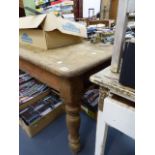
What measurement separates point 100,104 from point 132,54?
0.25 meters

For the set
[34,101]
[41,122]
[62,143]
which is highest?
[34,101]

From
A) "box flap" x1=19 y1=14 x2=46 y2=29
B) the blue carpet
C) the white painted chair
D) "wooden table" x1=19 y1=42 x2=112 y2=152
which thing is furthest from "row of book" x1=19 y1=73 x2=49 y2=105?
the white painted chair

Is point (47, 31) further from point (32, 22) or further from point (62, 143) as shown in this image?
point (62, 143)

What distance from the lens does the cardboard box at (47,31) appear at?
704 mm

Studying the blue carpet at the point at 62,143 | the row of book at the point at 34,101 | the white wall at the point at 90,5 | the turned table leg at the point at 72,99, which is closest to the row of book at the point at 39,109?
the row of book at the point at 34,101

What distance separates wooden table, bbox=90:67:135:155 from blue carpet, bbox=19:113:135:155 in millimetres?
577

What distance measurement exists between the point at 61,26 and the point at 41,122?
755 millimetres

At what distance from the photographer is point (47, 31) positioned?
0.70 meters

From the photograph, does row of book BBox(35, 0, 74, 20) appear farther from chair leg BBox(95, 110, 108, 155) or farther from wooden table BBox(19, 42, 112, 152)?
chair leg BBox(95, 110, 108, 155)

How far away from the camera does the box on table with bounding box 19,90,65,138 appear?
108cm

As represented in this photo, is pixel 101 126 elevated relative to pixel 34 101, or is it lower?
elevated

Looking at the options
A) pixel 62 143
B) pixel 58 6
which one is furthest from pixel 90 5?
pixel 62 143

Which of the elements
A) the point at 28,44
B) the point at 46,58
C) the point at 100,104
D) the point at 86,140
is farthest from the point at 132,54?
the point at 86,140

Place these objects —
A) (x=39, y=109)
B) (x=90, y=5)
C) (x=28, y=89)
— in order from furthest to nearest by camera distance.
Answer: (x=90, y=5) < (x=28, y=89) < (x=39, y=109)
